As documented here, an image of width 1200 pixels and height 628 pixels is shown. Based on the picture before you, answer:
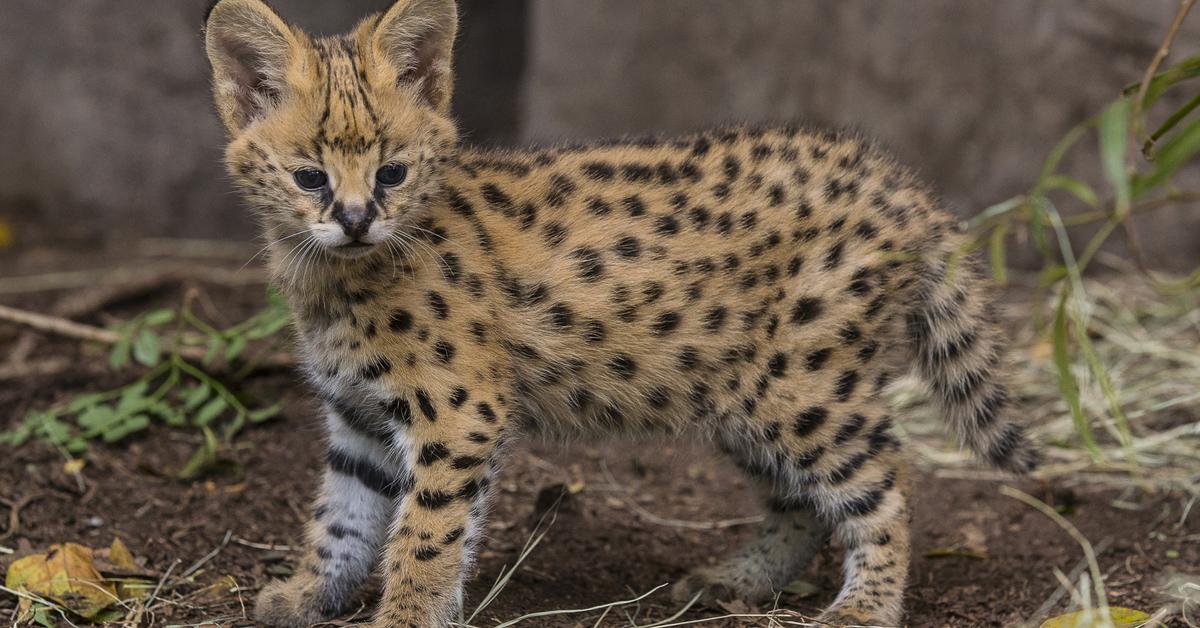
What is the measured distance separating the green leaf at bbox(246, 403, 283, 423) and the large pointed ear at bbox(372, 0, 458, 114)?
2.18m

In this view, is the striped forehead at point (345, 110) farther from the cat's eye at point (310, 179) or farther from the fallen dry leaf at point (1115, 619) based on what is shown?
the fallen dry leaf at point (1115, 619)

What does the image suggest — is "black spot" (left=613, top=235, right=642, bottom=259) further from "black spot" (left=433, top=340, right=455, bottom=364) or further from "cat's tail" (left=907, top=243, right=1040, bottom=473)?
"cat's tail" (left=907, top=243, right=1040, bottom=473)

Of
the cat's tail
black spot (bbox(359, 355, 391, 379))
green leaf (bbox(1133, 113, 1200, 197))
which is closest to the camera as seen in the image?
green leaf (bbox(1133, 113, 1200, 197))

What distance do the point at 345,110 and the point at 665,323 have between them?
1.36 metres

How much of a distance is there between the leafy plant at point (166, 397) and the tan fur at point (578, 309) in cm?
134

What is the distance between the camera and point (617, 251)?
15.1 feet

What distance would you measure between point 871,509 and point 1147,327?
A: 11.1 feet

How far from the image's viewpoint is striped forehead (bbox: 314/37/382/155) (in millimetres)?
4035

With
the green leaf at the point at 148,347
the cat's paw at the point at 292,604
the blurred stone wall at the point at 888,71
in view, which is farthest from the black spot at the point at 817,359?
the blurred stone wall at the point at 888,71

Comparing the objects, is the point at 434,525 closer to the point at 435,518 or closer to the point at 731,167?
the point at 435,518

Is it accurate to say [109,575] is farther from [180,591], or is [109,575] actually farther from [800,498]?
[800,498]

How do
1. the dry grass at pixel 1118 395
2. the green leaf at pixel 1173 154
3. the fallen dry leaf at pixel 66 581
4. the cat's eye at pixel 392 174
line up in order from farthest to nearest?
the dry grass at pixel 1118 395 < the fallen dry leaf at pixel 66 581 < the cat's eye at pixel 392 174 < the green leaf at pixel 1173 154

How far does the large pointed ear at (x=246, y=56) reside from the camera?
4.05m

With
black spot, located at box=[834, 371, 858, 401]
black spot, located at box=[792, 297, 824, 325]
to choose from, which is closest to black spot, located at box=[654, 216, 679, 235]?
black spot, located at box=[792, 297, 824, 325]
